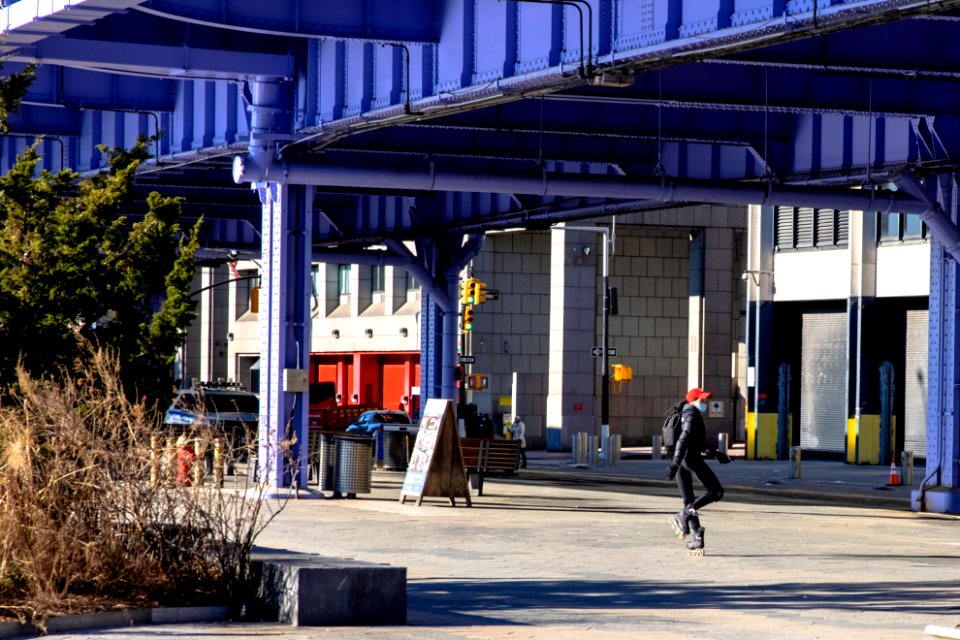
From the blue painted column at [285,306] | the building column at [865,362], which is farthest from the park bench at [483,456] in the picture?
the building column at [865,362]

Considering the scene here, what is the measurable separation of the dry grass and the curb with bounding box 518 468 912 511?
747 inches

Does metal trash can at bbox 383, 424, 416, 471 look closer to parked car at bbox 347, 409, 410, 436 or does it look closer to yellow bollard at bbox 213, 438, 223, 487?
parked car at bbox 347, 409, 410, 436

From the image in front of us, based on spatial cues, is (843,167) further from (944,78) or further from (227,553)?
(227,553)

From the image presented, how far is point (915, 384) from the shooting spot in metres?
46.4

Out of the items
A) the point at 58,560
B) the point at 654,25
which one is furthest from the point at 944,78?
the point at 58,560

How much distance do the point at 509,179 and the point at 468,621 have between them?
1541 centimetres

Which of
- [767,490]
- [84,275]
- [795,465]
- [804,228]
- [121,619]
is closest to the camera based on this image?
[121,619]

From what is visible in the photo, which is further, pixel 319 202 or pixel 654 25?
pixel 319 202

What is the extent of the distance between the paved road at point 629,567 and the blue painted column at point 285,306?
176 cm

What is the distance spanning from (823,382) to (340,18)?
29.4 meters

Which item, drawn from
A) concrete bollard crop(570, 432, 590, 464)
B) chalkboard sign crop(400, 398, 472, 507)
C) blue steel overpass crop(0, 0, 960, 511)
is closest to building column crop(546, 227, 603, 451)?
concrete bollard crop(570, 432, 590, 464)

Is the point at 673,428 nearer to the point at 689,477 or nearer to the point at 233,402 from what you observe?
the point at 689,477

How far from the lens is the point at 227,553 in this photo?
1298 cm

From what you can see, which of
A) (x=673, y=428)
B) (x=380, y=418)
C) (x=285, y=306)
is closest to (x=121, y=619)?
(x=673, y=428)
